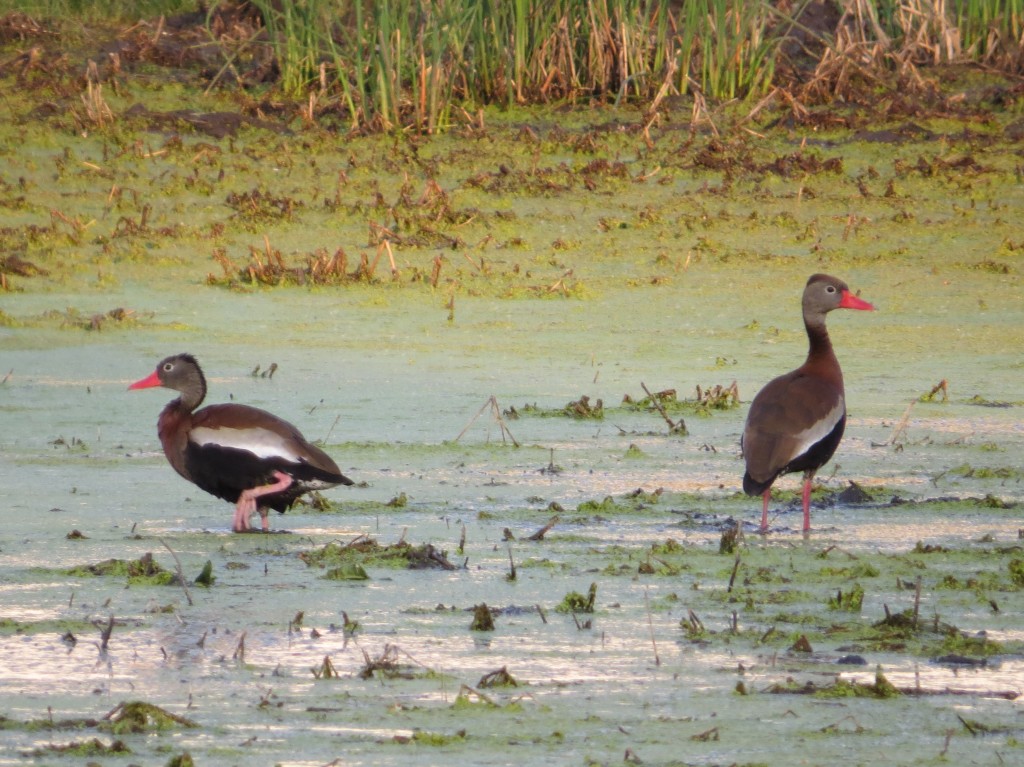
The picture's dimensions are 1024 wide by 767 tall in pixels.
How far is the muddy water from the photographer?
355 cm

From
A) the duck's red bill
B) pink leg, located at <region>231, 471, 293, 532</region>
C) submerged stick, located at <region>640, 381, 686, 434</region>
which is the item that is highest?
the duck's red bill

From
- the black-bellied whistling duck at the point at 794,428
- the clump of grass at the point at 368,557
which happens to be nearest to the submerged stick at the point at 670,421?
the black-bellied whistling duck at the point at 794,428

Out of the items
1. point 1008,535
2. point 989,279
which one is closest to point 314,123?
point 989,279

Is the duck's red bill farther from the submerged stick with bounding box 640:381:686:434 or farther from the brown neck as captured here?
the submerged stick with bounding box 640:381:686:434

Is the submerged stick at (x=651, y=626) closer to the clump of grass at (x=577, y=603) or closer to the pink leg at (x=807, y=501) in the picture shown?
the clump of grass at (x=577, y=603)

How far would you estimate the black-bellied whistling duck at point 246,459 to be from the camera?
5.62m

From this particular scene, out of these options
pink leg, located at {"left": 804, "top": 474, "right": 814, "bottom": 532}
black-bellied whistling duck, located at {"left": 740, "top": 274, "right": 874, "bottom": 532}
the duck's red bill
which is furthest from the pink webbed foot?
the duck's red bill

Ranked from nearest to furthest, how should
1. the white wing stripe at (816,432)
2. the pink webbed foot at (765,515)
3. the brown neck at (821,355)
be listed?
the pink webbed foot at (765,515)
the white wing stripe at (816,432)
the brown neck at (821,355)

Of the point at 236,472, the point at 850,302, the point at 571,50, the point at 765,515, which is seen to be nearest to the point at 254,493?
the point at 236,472

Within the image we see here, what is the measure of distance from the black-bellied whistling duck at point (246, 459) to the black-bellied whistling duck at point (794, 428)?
1274mm

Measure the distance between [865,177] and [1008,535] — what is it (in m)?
6.75

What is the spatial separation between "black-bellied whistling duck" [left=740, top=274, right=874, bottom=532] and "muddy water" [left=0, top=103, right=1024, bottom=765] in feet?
0.55

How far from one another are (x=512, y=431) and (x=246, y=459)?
159cm

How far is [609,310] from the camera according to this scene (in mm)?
9492
